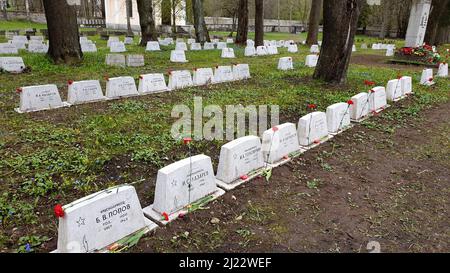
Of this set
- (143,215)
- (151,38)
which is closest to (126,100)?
(143,215)

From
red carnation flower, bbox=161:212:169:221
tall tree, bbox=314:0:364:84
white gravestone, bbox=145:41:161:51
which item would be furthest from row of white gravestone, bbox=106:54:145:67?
red carnation flower, bbox=161:212:169:221

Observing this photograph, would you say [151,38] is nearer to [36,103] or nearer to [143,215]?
[36,103]

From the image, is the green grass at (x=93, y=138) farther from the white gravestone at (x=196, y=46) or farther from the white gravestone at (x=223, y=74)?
the white gravestone at (x=196, y=46)

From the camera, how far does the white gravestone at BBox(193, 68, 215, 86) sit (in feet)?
29.4

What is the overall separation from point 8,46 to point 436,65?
18258 millimetres

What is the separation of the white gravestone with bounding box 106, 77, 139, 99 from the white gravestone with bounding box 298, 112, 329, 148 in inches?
170

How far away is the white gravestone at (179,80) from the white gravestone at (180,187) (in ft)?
17.4

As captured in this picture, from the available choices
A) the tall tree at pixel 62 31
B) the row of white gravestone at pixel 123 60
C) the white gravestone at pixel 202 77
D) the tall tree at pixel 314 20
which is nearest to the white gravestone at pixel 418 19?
the tall tree at pixel 314 20

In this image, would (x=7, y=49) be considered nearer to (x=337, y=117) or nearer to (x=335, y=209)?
(x=337, y=117)

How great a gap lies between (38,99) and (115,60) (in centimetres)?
539

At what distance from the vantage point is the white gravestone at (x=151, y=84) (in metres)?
7.77

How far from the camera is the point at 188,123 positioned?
5.82 m

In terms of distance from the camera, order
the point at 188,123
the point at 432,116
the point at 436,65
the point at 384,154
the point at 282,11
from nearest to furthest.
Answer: the point at 384,154, the point at 188,123, the point at 432,116, the point at 436,65, the point at 282,11

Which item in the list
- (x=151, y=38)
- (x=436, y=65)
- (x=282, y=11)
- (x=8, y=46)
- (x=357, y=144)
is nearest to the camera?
(x=357, y=144)
